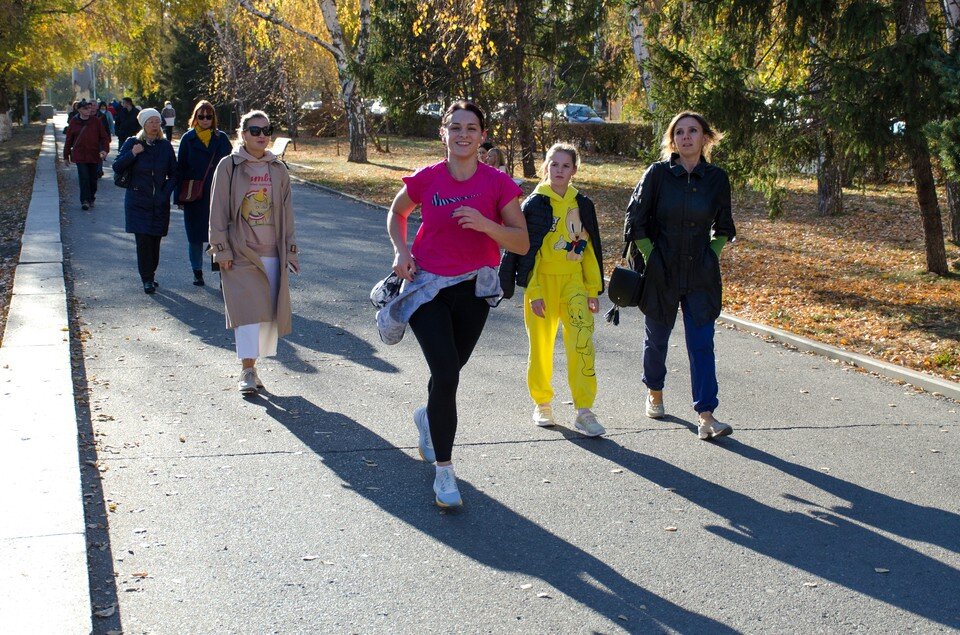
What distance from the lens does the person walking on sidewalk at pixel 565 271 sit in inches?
255

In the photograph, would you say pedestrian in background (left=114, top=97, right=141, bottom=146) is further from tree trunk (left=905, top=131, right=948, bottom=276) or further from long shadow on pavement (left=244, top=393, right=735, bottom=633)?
long shadow on pavement (left=244, top=393, right=735, bottom=633)

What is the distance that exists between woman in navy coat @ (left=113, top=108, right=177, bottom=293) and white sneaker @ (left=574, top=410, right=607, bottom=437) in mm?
5735

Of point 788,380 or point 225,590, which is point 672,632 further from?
point 788,380

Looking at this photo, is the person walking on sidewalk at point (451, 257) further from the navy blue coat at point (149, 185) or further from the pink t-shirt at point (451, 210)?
the navy blue coat at point (149, 185)

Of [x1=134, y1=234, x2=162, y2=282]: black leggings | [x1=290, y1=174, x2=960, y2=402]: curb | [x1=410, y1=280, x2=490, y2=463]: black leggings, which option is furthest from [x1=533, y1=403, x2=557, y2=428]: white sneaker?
[x1=134, y1=234, x2=162, y2=282]: black leggings

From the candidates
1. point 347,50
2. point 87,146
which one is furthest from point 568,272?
point 347,50

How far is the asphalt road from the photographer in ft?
13.9

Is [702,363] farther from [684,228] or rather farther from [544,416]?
[544,416]

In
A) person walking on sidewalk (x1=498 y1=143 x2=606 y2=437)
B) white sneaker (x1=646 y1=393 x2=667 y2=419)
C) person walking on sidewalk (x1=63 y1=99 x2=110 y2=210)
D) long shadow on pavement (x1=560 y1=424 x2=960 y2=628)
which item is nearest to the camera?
long shadow on pavement (x1=560 y1=424 x2=960 y2=628)

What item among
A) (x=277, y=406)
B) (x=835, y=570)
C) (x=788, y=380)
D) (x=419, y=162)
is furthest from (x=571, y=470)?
(x=419, y=162)

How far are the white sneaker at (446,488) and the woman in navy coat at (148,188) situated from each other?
6353 mm

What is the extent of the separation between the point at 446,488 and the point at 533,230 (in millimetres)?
1811

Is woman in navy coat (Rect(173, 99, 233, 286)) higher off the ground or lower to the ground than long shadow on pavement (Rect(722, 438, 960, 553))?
higher

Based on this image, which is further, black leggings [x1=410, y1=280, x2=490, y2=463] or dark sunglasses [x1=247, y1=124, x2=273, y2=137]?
dark sunglasses [x1=247, y1=124, x2=273, y2=137]
